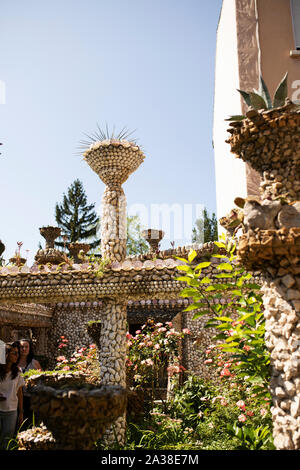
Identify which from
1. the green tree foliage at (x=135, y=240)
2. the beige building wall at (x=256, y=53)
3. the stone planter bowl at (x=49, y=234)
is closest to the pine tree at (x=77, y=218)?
the green tree foliage at (x=135, y=240)

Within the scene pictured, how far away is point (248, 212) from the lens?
201 cm

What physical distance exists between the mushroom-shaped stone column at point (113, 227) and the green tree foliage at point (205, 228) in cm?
1500

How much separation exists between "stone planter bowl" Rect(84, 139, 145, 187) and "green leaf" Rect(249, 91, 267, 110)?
3.58 metres

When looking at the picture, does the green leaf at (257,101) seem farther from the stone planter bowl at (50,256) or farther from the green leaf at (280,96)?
the stone planter bowl at (50,256)

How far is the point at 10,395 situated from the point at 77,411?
259 cm

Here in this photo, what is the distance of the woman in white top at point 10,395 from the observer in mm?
4277

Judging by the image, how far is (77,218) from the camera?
28.5 meters

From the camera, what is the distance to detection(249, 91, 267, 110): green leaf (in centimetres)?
274

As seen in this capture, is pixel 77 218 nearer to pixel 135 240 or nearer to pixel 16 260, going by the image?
pixel 135 240

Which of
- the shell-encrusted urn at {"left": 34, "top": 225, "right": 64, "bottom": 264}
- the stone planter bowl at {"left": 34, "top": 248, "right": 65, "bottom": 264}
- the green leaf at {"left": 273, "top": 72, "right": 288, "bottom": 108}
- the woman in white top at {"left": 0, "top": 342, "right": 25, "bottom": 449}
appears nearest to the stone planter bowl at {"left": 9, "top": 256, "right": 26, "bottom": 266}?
the woman in white top at {"left": 0, "top": 342, "right": 25, "bottom": 449}

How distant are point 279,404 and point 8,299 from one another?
499 cm

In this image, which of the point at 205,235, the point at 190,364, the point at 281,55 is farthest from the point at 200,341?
the point at 205,235

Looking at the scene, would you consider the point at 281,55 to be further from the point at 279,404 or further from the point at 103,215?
the point at 279,404

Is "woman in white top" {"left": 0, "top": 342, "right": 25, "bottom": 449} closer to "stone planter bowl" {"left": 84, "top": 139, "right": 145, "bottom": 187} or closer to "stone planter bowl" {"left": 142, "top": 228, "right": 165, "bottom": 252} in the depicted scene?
"stone planter bowl" {"left": 84, "top": 139, "right": 145, "bottom": 187}
